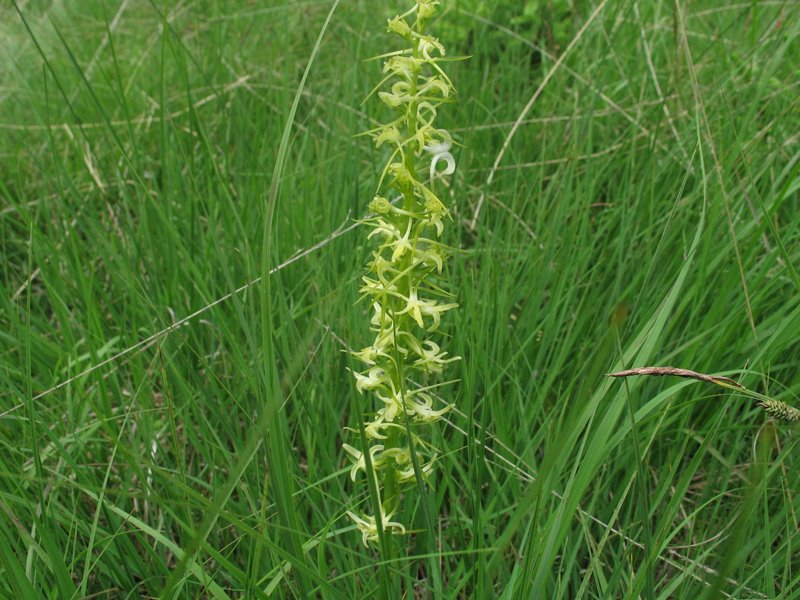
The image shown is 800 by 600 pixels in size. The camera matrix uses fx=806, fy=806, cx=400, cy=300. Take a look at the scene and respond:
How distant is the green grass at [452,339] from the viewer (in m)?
1.52

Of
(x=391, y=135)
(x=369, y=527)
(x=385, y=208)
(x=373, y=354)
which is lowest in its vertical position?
(x=369, y=527)

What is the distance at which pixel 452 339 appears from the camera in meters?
1.96

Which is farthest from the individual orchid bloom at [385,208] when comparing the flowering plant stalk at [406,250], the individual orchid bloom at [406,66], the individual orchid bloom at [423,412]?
the individual orchid bloom at [423,412]

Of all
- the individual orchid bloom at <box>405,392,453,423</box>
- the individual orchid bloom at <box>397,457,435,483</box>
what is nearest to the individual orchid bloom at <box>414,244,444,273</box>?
the individual orchid bloom at <box>405,392,453,423</box>

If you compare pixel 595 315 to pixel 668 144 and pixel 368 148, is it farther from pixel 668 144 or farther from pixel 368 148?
pixel 368 148

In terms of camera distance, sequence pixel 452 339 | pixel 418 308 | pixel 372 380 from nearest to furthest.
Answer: pixel 418 308 → pixel 372 380 → pixel 452 339

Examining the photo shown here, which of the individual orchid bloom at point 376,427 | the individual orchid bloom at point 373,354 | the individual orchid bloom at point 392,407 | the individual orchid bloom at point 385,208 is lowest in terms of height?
the individual orchid bloom at point 376,427

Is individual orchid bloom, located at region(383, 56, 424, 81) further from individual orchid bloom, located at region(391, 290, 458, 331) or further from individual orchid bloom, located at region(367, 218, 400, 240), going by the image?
individual orchid bloom, located at region(391, 290, 458, 331)

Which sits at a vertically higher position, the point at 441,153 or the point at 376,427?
the point at 441,153

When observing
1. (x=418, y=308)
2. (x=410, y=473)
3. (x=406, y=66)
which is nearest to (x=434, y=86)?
(x=406, y=66)

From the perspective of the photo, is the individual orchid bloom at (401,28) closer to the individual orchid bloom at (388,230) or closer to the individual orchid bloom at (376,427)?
the individual orchid bloom at (388,230)

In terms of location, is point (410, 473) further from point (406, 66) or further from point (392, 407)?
point (406, 66)

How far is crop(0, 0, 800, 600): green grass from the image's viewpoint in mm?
1521

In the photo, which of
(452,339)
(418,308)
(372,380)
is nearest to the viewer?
(418,308)
